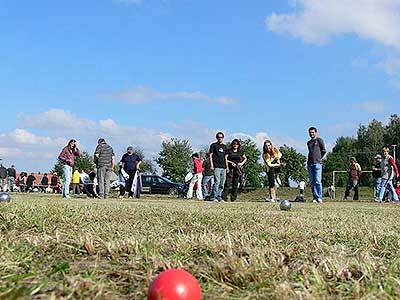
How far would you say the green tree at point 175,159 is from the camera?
260 feet

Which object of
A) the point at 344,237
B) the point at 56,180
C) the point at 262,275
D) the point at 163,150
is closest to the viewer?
the point at 262,275

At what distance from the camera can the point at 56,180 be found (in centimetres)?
4656

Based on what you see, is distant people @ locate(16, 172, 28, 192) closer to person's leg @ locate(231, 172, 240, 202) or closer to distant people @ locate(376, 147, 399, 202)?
person's leg @ locate(231, 172, 240, 202)

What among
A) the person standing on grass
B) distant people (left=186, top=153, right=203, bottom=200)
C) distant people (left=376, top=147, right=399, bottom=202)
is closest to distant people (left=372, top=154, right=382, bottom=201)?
distant people (left=376, top=147, right=399, bottom=202)

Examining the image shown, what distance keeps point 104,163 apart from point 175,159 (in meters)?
63.9

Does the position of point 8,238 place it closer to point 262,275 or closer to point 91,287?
point 91,287

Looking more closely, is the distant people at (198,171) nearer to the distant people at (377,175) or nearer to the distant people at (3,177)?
the distant people at (377,175)

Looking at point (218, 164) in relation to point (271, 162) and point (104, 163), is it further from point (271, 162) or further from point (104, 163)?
point (104, 163)

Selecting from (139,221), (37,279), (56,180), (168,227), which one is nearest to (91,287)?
(37,279)

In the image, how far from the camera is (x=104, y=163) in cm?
1803

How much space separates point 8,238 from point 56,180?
1712 inches

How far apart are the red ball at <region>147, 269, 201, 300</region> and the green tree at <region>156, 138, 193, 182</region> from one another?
2973 inches

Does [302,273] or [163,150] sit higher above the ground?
[163,150]

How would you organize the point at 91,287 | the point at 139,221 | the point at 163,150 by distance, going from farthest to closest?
the point at 163,150 → the point at 139,221 → the point at 91,287
